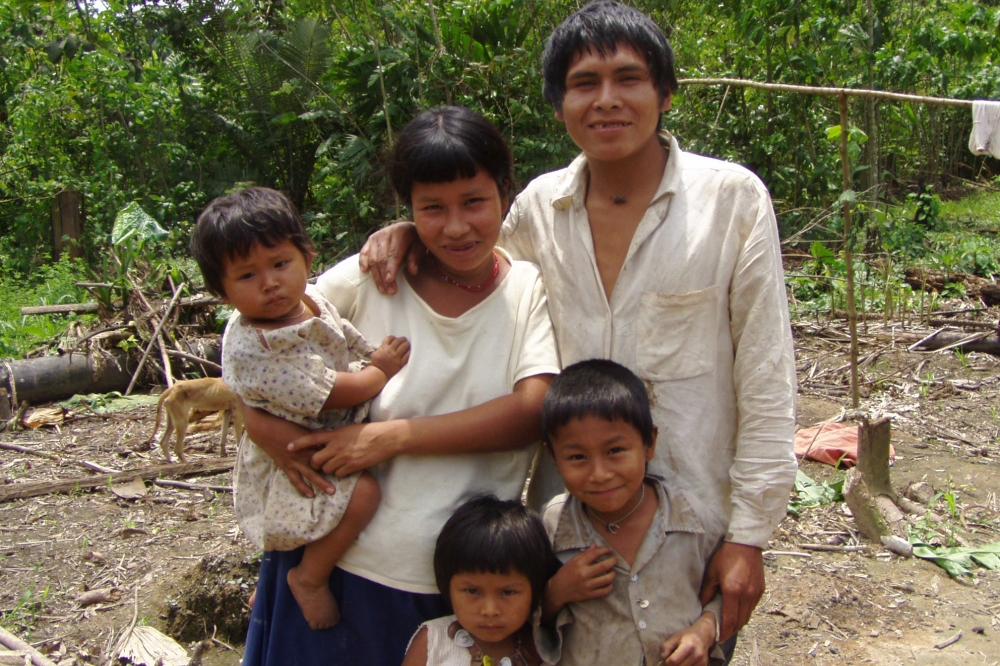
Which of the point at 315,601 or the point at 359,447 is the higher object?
the point at 359,447

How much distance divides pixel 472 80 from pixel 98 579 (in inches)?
212

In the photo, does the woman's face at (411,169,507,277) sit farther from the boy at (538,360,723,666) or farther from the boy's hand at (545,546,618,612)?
the boy's hand at (545,546,618,612)

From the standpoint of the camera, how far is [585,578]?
174cm

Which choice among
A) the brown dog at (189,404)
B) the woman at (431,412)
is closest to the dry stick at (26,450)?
the brown dog at (189,404)

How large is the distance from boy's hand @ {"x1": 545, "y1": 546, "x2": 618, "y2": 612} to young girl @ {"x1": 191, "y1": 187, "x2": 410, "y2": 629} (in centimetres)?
42

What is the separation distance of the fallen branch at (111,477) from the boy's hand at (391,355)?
3226 millimetres

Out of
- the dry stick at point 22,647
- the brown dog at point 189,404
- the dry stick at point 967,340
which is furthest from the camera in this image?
the dry stick at point 967,340

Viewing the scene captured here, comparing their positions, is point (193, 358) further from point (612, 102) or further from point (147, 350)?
point (612, 102)

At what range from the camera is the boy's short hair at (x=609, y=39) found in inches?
70.4

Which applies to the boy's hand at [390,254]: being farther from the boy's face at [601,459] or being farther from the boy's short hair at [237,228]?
the boy's face at [601,459]

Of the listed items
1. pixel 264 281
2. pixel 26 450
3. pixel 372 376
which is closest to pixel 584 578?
pixel 372 376

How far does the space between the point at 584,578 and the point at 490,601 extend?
20 cm

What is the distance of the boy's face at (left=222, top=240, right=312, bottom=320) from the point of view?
5.85 feet

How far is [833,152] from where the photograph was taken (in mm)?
8750
